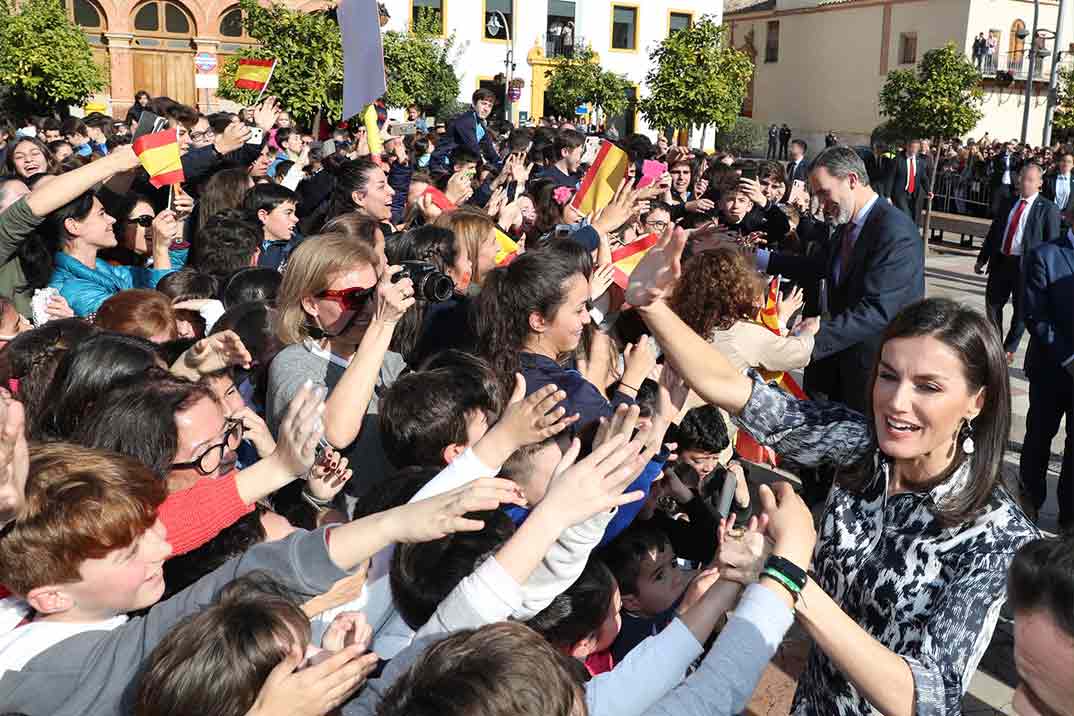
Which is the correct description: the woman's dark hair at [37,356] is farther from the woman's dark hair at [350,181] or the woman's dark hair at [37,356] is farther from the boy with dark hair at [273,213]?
the woman's dark hair at [350,181]

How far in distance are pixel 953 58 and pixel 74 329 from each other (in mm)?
19700

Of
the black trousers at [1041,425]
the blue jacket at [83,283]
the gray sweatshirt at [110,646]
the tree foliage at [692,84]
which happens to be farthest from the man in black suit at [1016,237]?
the tree foliage at [692,84]

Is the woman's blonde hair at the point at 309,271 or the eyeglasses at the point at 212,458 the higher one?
the woman's blonde hair at the point at 309,271

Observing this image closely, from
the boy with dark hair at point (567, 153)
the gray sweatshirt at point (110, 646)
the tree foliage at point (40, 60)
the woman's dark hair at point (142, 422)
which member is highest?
the tree foliage at point (40, 60)

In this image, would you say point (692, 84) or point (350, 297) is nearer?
point (350, 297)

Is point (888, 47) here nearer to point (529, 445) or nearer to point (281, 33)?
point (281, 33)

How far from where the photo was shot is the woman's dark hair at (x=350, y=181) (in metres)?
6.15

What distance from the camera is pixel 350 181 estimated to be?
6.16 m

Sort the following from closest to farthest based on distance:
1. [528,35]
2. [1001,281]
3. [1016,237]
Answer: [1016,237] < [1001,281] < [528,35]

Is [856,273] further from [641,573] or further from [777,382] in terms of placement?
[641,573]

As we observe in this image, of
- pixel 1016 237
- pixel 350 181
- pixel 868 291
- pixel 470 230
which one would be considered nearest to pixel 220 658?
pixel 470 230

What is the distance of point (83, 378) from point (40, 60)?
55.9 feet

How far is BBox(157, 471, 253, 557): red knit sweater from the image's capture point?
2424 mm

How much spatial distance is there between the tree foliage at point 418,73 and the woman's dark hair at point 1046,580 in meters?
22.1
